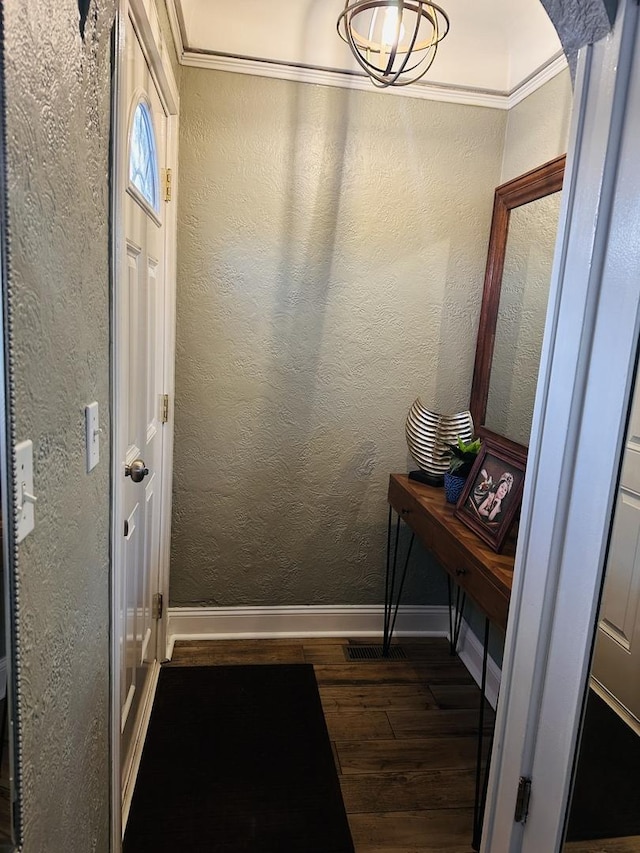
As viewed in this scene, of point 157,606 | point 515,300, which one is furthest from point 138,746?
point 515,300

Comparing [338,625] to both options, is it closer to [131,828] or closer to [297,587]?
[297,587]

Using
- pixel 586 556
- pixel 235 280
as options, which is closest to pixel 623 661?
pixel 586 556

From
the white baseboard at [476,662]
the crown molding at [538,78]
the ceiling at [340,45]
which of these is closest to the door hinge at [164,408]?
the ceiling at [340,45]

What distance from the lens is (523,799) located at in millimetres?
1237

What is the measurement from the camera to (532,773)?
1221 millimetres

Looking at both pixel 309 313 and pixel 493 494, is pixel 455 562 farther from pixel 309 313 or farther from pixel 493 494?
pixel 309 313

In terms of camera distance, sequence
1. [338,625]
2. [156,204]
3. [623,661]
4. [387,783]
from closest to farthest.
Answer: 1. [623,661]
2. [387,783]
3. [156,204]
4. [338,625]

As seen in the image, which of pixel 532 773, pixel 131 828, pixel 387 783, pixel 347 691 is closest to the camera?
pixel 532 773

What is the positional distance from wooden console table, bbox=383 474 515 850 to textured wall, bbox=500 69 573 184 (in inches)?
53.8

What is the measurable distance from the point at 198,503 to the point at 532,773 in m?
1.68

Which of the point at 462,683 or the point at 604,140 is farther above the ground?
the point at 604,140

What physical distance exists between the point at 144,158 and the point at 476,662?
236 cm

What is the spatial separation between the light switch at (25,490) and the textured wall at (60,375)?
2 centimetres

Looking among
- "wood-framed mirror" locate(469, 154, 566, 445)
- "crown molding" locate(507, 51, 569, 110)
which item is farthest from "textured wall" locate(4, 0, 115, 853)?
"crown molding" locate(507, 51, 569, 110)
